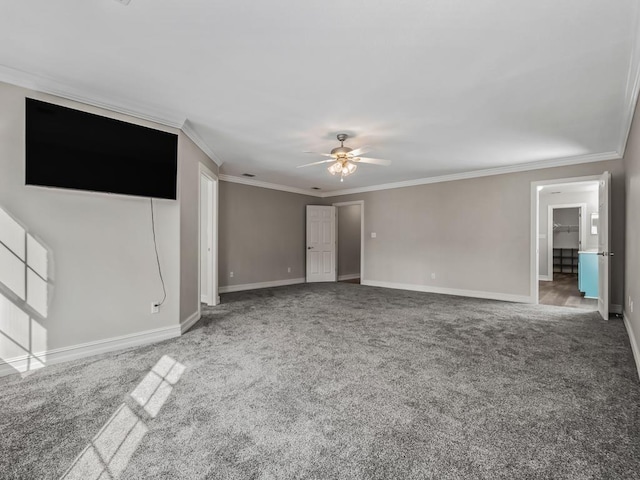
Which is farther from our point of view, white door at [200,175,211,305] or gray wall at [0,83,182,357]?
white door at [200,175,211,305]

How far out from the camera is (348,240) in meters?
9.16

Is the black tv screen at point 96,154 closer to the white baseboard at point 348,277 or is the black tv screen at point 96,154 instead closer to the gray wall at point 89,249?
the gray wall at point 89,249

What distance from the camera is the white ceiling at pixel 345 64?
6.16 feet

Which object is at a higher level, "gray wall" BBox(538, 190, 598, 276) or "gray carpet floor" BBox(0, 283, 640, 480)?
"gray wall" BBox(538, 190, 598, 276)

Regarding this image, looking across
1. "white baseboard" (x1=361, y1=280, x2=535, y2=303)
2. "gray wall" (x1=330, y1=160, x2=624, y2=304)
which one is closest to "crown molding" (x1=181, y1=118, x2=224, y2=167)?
"gray wall" (x1=330, y1=160, x2=624, y2=304)

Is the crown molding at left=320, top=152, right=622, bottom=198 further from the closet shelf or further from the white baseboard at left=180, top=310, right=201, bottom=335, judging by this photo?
the closet shelf

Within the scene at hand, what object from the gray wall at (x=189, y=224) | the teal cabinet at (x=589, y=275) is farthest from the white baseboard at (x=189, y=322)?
the teal cabinet at (x=589, y=275)

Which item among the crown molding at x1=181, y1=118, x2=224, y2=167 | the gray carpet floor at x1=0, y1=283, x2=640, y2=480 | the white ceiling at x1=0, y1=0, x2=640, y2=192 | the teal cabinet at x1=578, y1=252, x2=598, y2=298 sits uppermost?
the white ceiling at x1=0, y1=0, x2=640, y2=192

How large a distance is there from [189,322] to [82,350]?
113cm

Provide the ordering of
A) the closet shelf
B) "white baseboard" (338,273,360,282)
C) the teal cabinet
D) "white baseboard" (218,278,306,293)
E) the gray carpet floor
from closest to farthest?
the gray carpet floor
the teal cabinet
"white baseboard" (218,278,306,293)
"white baseboard" (338,273,360,282)
the closet shelf

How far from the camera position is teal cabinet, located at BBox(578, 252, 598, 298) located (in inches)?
234

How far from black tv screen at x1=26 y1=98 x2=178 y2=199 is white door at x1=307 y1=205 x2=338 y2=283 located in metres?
4.73

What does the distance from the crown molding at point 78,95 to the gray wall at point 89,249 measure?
5 cm

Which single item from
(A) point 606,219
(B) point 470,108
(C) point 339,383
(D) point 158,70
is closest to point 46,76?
(D) point 158,70
